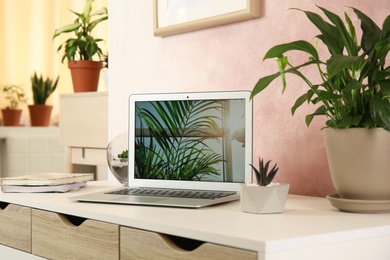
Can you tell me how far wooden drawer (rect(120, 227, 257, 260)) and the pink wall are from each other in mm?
512

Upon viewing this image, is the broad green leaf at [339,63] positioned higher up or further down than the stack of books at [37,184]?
higher up

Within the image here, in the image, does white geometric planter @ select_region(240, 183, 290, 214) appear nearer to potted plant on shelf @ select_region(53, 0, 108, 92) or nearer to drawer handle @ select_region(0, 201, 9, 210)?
drawer handle @ select_region(0, 201, 9, 210)

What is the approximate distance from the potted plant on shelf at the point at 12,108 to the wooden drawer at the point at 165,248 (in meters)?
2.94

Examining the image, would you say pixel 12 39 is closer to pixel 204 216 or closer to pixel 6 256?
pixel 6 256

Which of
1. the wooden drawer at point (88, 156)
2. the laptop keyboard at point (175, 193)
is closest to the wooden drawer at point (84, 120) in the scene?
the wooden drawer at point (88, 156)

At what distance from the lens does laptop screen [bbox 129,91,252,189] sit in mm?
1477

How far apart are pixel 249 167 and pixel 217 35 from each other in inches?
21.7

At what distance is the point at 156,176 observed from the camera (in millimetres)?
1602

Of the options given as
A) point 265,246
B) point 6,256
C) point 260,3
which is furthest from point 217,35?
point 265,246

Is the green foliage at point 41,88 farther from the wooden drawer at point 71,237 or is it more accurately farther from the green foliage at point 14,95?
the wooden drawer at point 71,237

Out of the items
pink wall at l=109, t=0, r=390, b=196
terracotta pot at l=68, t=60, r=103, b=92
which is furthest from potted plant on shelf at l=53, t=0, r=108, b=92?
pink wall at l=109, t=0, r=390, b=196

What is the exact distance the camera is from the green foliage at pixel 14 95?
155 inches

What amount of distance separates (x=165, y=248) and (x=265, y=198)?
243 millimetres

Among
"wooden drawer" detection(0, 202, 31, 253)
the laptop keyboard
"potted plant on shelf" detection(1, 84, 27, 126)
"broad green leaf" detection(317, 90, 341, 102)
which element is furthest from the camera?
"potted plant on shelf" detection(1, 84, 27, 126)
